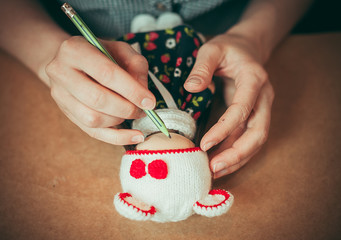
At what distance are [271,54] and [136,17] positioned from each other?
44 centimetres

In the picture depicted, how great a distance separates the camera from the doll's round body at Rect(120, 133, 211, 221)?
1.39 feet

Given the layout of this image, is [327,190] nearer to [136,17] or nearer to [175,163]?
[175,163]

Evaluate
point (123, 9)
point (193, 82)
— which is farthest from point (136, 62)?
point (123, 9)

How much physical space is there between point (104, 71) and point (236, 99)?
274 millimetres

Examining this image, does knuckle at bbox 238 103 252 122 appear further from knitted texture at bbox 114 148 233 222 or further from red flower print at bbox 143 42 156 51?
red flower print at bbox 143 42 156 51

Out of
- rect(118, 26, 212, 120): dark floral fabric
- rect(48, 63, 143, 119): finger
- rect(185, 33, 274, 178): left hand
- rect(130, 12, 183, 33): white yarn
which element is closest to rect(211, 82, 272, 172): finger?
rect(185, 33, 274, 178): left hand

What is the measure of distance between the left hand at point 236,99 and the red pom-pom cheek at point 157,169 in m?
0.10

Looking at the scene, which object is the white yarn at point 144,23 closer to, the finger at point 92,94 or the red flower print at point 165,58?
the red flower print at point 165,58

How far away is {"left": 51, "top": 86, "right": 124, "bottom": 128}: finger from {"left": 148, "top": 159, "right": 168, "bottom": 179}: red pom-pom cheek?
0.12 meters

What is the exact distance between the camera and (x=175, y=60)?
0.61 meters

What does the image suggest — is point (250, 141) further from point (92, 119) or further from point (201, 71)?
point (92, 119)

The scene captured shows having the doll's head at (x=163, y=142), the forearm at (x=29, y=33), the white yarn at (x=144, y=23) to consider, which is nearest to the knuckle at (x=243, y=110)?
the doll's head at (x=163, y=142)

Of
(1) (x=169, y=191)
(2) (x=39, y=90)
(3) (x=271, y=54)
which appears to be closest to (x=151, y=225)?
(1) (x=169, y=191)

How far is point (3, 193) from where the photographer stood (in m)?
0.56
